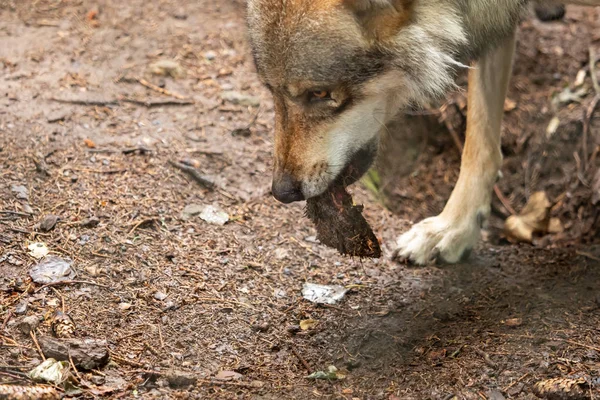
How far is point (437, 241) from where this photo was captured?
371 centimetres

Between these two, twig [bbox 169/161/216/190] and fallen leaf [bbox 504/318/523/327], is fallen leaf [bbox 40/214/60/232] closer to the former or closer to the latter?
twig [bbox 169/161/216/190]

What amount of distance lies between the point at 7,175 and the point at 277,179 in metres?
1.37

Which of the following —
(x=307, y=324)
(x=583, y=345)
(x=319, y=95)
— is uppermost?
(x=319, y=95)

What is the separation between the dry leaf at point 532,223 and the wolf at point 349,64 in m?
1.43

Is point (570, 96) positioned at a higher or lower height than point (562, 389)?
higher

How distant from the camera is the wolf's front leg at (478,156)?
12.5ft

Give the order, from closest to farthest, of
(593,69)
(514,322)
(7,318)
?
1. (7,318)
2. (514,322)
3. (593,69)

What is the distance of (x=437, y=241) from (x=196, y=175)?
135cm

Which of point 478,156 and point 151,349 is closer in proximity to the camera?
point 151,349

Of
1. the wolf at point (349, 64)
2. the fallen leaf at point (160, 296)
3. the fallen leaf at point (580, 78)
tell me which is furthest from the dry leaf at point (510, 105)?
the fallen leaf at point (160, 296)

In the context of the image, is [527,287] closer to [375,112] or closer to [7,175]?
[375,112]

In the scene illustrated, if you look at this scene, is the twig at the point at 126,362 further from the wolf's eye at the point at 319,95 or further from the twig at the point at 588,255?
the twig at the point at 588,255

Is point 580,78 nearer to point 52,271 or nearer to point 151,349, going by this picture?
point 151,349

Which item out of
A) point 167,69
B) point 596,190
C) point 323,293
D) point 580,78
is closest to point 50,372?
Answer: point 323,293
